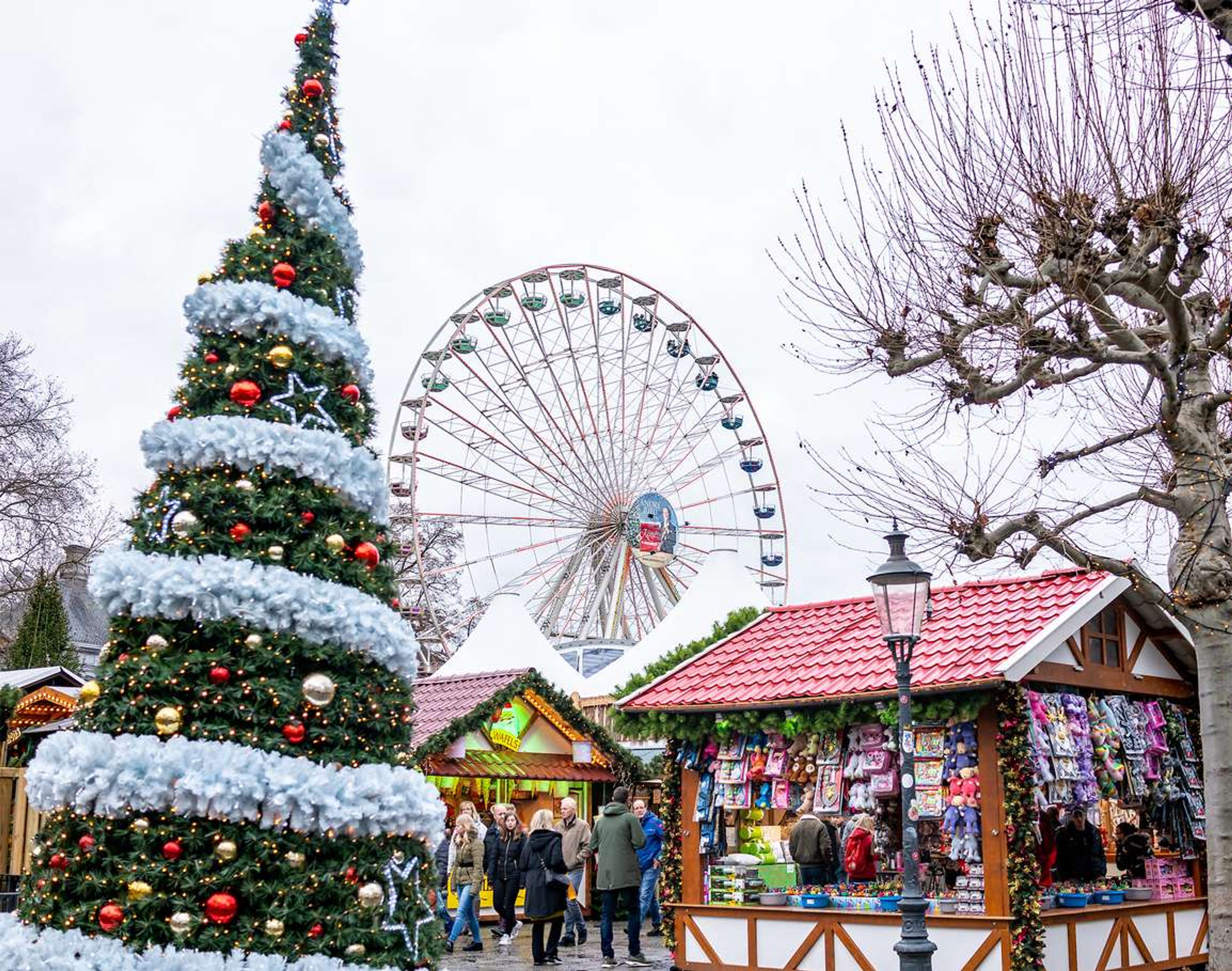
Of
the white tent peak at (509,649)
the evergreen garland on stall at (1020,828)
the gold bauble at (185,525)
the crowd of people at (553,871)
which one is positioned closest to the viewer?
the gold bauble at (185,525)

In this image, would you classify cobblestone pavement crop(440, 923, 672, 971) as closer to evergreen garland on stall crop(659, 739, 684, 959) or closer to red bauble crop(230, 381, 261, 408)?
evergreen garland on stall crop(659, 739, 684, 959)

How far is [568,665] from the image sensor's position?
22391mm

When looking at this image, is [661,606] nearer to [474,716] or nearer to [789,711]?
[474,716]

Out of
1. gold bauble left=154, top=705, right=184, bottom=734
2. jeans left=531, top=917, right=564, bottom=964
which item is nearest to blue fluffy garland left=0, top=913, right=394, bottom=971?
gold bauble left=154, top=705, right=184, bottom=734

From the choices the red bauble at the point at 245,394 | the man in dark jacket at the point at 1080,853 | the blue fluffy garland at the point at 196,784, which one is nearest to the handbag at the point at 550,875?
the man in dark jacket at the point at 1080,853

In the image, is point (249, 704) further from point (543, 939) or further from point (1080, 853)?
point (1080, 853)

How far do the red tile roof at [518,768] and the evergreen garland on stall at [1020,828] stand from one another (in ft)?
24.2

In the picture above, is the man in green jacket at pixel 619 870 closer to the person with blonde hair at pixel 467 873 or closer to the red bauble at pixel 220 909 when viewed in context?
the person with blonde hair at pixel 467 873

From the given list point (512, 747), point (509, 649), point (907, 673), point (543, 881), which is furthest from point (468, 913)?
point (509, 649)

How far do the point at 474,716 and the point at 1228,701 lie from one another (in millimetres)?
9276

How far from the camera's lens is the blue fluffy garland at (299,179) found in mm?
5871

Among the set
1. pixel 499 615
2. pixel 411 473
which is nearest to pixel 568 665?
pixel 499 615

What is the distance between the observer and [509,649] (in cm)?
2214

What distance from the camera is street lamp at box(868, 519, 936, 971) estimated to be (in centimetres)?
762
